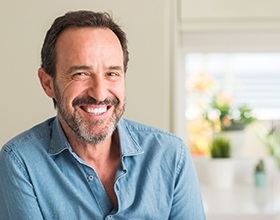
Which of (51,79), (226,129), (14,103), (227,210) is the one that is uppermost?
(51,79)

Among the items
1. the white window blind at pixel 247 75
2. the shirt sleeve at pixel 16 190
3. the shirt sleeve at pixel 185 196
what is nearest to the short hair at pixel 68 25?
the shirt sleeve at pixel 16 190

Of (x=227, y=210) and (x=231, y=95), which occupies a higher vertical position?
(x=231, y=95)

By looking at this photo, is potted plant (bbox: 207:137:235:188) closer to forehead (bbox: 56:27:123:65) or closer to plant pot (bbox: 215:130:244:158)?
plant pot (bbox: 215:130:244:158)

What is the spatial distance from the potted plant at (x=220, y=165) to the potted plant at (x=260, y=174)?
12cm

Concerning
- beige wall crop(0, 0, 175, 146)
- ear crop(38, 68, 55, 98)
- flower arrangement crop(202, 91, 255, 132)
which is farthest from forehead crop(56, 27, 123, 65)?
flower arrangement crop(202, 91, 255, 132)

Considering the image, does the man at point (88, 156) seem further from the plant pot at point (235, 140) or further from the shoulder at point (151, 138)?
the plant pot at point (235, 140)

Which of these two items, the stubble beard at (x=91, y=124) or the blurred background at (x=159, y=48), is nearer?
the stubble beard at (x=91, y=124)

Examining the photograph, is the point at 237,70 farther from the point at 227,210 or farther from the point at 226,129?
the point at 227,210

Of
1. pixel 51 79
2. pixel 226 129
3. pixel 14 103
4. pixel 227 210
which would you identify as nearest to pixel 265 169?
pixel 226 129

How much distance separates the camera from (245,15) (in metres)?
2.52

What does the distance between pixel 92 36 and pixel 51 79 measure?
0.20m

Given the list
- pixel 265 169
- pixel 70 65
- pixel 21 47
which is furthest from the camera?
pixel 265 169

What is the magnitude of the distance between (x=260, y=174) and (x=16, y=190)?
142 cm

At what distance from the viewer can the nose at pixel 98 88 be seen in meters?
1.76
